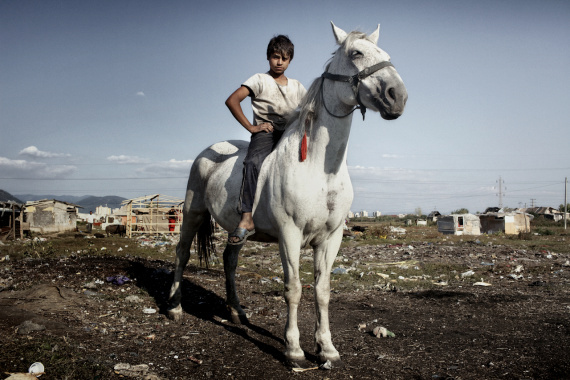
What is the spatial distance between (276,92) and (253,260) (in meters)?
8.57

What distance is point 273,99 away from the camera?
4133 millimetres

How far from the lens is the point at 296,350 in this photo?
3449 millimetres

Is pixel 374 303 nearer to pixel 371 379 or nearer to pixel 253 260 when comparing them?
pixel 371 379

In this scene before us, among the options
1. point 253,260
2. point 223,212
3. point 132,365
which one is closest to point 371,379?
point 132,365

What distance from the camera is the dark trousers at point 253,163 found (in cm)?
380

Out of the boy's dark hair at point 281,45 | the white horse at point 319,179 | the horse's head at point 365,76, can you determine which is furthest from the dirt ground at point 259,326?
the boy's dark hair at point 281,45

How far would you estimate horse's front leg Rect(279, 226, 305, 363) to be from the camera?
344 cm

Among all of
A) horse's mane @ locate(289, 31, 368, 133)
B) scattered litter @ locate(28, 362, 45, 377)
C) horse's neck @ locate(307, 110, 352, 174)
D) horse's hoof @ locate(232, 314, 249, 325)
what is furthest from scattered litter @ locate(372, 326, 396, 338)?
scattered litter @ locate(28, 362, 45, 377)

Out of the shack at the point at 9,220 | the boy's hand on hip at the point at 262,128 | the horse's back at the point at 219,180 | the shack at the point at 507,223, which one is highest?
the boy's hand on hip at the point at 262,128

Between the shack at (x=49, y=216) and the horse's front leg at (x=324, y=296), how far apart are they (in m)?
29.0

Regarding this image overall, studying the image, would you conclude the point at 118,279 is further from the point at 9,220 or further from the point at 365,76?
the point at 9,220

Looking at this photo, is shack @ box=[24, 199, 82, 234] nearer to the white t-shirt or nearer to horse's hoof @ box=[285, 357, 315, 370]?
the white t-shirt

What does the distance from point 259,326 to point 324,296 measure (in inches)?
59.9

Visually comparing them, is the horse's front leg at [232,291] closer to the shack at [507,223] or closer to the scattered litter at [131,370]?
the scattered litter at [131,370]
